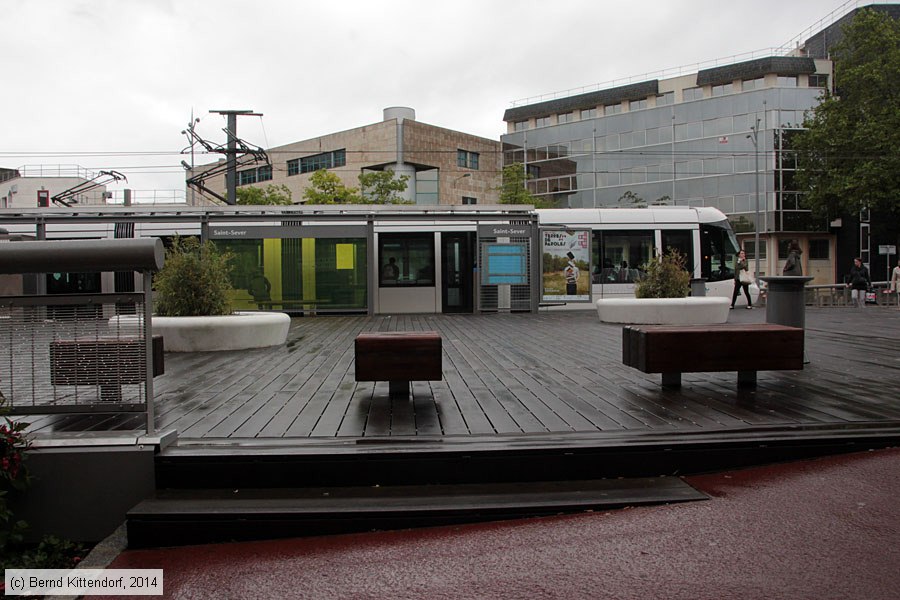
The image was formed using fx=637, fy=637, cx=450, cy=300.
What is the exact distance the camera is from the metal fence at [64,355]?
439 cm

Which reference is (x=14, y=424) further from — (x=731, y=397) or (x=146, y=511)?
(x=731, y=397)

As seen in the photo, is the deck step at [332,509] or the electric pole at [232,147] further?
the electric pole at [232,147]

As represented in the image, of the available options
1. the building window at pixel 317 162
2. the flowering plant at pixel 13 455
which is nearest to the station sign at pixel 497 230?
the flowering plant at pixel 13 455

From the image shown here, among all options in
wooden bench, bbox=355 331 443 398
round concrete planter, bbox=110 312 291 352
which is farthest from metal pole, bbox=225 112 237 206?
wooden bench, bbox=355 331 443 398

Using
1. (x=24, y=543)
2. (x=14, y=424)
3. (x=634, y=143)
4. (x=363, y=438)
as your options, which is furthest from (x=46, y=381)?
(x=634, y=143)

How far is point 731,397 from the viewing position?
5.80m

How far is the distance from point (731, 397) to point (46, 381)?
5.55 meters

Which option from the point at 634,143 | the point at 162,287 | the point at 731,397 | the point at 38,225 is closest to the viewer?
the point at 731,397

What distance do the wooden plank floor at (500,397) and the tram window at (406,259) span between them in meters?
9.63

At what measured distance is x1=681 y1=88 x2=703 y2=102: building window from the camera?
49000 millimetres

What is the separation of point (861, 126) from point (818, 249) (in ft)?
34.3

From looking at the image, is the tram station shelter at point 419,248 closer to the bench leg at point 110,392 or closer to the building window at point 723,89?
the bench leg at point 110,392

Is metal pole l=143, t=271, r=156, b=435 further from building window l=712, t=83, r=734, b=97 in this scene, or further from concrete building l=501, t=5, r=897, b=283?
building window l=712, t=83, r=734, b=97

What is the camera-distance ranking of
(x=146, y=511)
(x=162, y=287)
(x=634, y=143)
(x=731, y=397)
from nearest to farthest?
(x=146, y=511) → (x=731, y=397) → (x=162, y=287) → (x=634, y=143)
